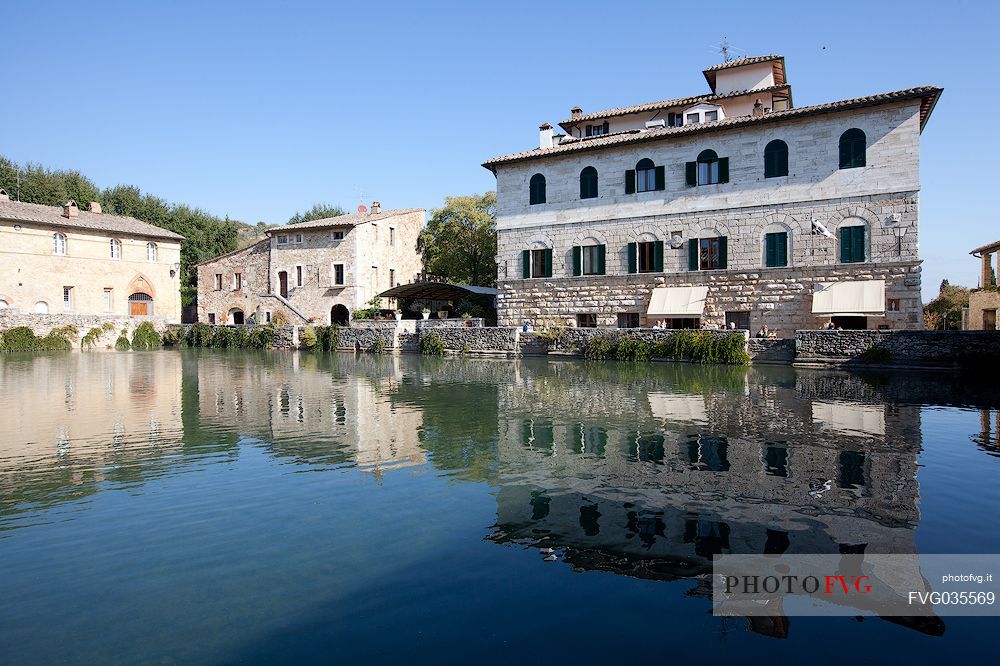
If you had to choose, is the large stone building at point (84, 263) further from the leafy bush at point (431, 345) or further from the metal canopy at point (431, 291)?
the leafy bush at point (431, 345)

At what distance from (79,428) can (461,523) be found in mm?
8668

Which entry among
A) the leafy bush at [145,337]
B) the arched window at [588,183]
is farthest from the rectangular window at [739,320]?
the leafy bush at [145,337]

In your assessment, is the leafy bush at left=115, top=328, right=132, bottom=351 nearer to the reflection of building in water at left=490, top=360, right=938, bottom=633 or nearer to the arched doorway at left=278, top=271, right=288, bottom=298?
the arched doorway at left=278, top=271, right=288, bottom=298

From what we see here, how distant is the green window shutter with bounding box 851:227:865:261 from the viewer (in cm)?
2416

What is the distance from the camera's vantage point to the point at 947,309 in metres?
34.5

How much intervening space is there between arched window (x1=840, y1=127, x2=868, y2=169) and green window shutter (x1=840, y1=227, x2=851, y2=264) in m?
2.47

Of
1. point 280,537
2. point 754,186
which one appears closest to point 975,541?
point 280,537

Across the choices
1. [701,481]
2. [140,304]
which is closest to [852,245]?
[701,481]

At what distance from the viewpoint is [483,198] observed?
44.8 meters

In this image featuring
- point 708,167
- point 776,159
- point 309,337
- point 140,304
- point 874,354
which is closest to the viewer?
point 874,354

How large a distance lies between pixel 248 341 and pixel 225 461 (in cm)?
3188

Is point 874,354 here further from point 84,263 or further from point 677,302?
point 84,263

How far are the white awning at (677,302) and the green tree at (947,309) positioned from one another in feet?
53.6

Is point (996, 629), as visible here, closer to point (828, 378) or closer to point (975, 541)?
point (975, 541)
